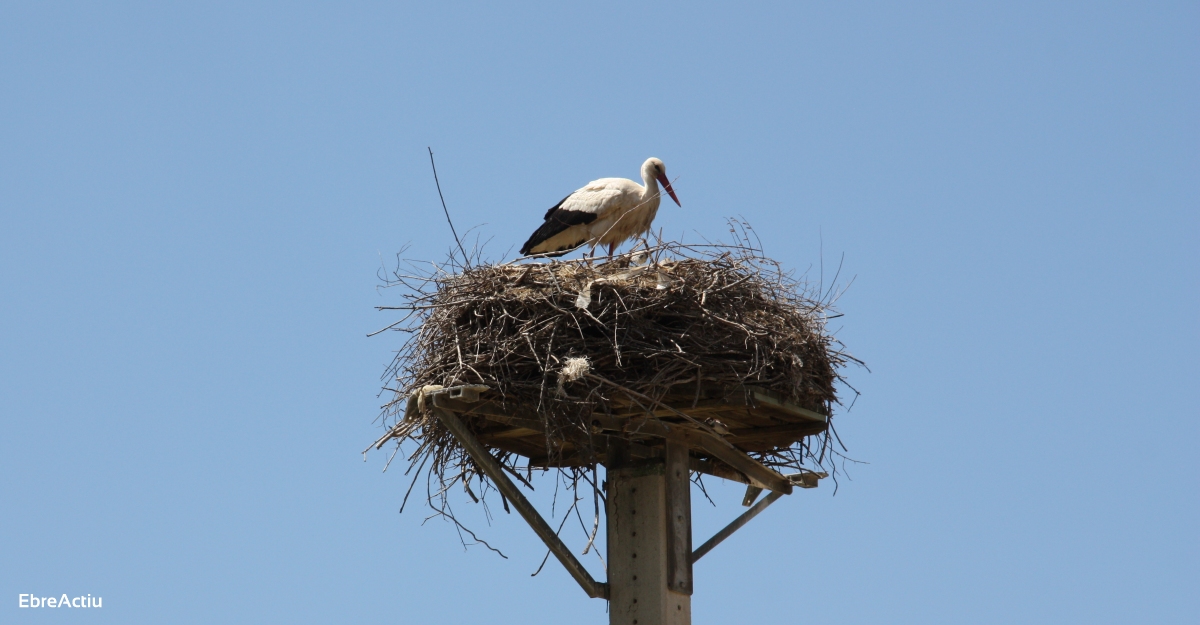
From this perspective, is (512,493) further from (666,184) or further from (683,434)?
(666,184)

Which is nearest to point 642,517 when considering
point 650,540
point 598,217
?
point 650,540

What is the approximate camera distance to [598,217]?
1068cm

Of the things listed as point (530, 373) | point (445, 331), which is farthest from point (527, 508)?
point (445, 331)

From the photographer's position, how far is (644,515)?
702cm

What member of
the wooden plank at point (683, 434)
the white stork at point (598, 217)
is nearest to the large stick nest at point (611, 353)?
the wooden plank at point (683, 434)

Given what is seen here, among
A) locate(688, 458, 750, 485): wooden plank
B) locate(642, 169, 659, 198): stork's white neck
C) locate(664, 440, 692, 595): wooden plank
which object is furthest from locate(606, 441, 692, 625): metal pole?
locate(642, 169, 659, 198): stork's white neck

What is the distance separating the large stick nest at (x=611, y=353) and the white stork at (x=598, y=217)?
304 centimetres

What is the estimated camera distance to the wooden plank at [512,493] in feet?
21.8

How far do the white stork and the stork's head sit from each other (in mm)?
153

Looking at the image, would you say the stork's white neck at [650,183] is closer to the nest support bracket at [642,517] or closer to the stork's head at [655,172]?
the stork's head at [655,172]

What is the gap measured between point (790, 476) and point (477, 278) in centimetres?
→ 210

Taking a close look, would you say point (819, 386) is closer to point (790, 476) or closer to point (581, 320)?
point (790, 476)

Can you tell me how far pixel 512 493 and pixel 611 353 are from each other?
2.70 feet

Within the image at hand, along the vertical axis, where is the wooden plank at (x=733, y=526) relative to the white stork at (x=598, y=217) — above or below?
below
